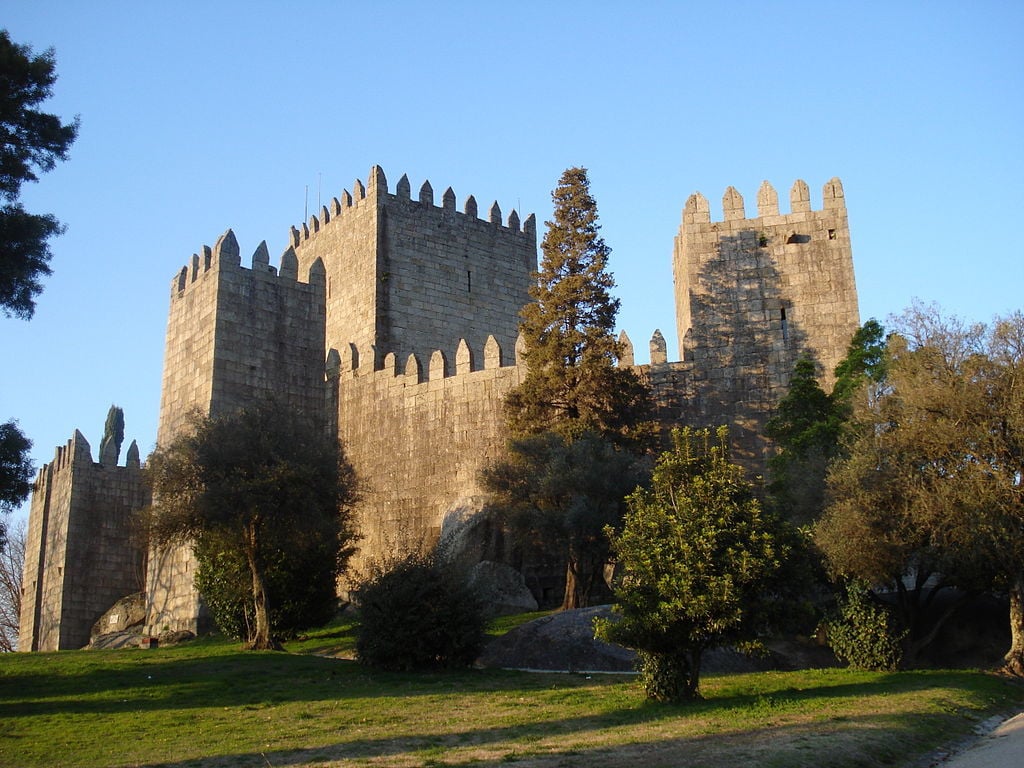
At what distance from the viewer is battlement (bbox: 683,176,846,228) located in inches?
1121

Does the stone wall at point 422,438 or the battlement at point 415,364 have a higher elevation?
the battlement at point 415,364

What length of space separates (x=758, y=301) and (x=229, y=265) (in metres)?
13.5

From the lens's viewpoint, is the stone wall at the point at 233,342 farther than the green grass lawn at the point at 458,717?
Yes

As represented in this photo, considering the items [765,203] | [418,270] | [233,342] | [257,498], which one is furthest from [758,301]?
[257,498]

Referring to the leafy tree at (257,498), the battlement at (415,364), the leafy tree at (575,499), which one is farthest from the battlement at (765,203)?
the leafy tree at (257,498)

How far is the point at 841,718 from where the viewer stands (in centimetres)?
1220

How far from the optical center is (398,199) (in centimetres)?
3528

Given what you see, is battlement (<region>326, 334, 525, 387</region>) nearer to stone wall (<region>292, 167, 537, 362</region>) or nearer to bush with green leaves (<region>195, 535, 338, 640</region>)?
stone wall (<region>292, 167, 537, 362</region>)

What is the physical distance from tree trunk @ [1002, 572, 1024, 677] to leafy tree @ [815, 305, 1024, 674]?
18 mm

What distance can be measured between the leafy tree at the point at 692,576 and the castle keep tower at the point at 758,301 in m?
12.6

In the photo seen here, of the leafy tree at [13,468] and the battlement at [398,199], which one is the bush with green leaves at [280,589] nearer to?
the leafy tree at [13,468]

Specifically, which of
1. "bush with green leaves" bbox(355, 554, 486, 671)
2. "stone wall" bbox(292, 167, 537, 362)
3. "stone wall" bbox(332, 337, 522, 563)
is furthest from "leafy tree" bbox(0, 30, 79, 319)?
"stone wall" bbox(292, 167, 537, 362)

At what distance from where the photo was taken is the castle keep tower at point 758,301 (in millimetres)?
26875

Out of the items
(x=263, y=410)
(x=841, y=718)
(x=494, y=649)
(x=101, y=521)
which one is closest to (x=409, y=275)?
(x=101, y=521)
